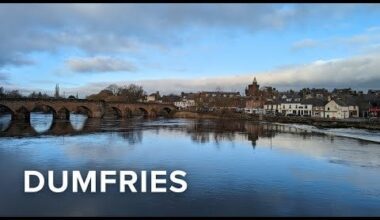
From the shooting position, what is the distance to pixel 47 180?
16812mm

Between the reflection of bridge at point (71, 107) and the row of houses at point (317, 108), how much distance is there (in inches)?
1137

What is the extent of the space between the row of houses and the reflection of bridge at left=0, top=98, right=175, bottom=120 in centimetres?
2888

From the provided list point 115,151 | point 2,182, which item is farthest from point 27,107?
point 2,182

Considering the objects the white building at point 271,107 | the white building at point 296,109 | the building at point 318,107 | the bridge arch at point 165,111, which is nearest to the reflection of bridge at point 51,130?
the bridge arch at point 165,111

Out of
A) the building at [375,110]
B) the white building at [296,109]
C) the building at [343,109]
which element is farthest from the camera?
the white building at [296,109]

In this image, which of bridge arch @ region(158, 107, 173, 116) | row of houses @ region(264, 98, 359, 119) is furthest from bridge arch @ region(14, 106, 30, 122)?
row of houses @ region(264, 98, 359, 119)

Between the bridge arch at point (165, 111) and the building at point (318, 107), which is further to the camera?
the bridge arch at point (165, 111)

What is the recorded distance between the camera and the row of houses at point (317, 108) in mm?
90750

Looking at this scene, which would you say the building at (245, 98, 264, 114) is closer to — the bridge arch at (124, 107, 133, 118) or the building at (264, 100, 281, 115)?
the building at (264, 100, 281, 115)

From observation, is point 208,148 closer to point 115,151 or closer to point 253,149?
point 253,149

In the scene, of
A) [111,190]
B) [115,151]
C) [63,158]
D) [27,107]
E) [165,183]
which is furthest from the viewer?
[27,107]

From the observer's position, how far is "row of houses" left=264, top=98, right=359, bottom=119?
9075cm

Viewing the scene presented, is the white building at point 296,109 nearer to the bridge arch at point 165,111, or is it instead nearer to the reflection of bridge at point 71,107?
the bridge arch at point 165,111

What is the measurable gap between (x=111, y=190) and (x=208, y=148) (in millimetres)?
14494
